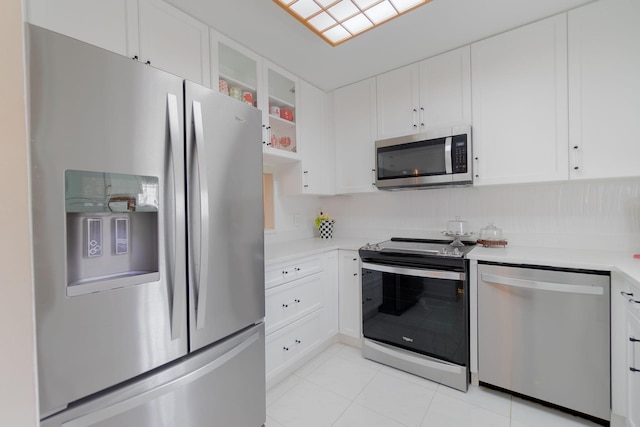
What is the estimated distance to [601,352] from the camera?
1.46 metres

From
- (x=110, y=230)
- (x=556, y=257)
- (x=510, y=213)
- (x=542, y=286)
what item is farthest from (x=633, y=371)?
(x=110, y=230)

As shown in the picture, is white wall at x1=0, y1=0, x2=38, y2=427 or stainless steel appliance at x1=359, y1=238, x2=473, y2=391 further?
stainless steel appliance at x1=359, y1=238, x2=473, y2=391

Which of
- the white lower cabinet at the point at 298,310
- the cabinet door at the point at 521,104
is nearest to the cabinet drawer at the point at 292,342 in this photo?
the white lower cabinet at the point at 298,310

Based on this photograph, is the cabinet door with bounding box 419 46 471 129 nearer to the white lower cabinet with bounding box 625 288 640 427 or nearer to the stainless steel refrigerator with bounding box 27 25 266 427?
the white lower cabinet with bounding box 625 288 640 427

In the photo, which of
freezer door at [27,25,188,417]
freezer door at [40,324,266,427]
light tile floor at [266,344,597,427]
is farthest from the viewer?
light tile floor at [266,344,597,427]

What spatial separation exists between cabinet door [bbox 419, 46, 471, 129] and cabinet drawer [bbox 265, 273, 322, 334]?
1.64 metres

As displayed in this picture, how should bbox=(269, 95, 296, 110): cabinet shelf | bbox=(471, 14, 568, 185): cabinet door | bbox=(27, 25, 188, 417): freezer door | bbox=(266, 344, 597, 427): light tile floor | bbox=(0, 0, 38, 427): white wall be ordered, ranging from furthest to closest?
bbox=(269, 95, 296, 110): cabinet shelf
bbox=(471, 14, 568, 185): cabinet door
bbox=(266, 344, 597, 427): light tile floor
bbox=(27, 25, 188, 417): freezer door
bbox=(0, 0, 38, 427): white wall

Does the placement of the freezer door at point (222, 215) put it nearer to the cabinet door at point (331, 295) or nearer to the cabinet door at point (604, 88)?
the cabinet door at point (331, 295)

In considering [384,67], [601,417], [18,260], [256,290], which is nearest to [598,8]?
[384,67]

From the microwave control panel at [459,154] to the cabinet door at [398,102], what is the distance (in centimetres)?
34

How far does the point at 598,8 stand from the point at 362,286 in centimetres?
242

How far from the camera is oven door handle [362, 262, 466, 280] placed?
1.81 metres

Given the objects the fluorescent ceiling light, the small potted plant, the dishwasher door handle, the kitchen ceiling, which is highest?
the kitchen ceiling

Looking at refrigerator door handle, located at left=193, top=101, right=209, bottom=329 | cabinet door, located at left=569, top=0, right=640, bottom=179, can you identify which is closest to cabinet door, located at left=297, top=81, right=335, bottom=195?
refrigerator door handle, located at left=193, top=101, right=209, bottom=329
